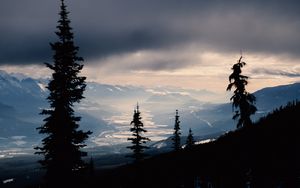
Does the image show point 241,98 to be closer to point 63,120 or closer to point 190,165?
point 190,165

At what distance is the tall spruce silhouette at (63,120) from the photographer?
85.3 feet

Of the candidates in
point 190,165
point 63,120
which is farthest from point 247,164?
point 63,120

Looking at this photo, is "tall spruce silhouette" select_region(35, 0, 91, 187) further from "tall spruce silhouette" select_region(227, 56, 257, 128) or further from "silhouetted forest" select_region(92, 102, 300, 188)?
"tall spruce silhouette" select_region(227, 56, 257, 128)

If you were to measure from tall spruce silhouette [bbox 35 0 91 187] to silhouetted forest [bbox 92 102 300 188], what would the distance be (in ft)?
22.8

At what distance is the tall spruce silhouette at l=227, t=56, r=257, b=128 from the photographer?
3209cm

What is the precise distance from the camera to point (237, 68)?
33.5 m

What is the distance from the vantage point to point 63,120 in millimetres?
26094

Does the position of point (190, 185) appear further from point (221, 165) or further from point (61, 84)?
point (61, 84)

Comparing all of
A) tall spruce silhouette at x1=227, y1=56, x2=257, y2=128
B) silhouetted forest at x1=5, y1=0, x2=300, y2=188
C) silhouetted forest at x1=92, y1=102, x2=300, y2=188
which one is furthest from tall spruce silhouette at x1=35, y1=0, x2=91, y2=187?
tall spruce silhouette at x1=227, y1=56, x2=257, y2=128

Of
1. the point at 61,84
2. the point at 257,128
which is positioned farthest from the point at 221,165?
the point at 61,84

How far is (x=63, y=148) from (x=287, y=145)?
13.8 meters

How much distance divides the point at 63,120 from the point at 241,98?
14.5 meters

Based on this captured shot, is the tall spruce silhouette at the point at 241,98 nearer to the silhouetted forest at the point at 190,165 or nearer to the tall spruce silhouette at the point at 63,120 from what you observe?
the silhouetted forest at the point at 190,165

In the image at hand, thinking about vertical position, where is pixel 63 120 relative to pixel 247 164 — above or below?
above
